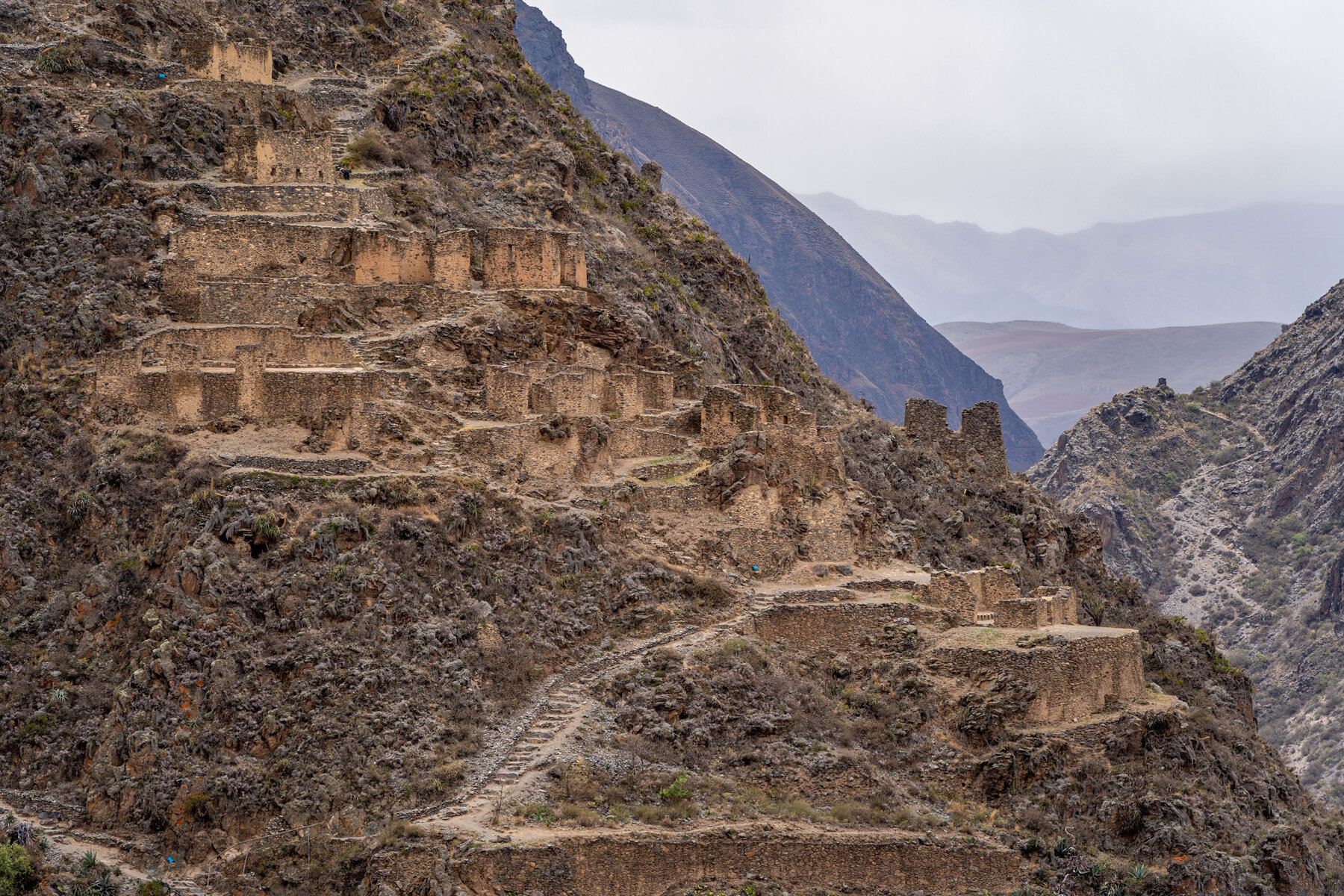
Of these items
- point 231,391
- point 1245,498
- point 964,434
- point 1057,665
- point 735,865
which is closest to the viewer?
point 735,865

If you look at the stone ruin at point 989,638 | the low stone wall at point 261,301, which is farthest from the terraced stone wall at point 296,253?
the stone ruin at point 989,638

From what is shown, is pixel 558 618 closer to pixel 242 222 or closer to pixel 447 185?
pixel 242 222

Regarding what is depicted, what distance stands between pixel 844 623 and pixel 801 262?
218 feet

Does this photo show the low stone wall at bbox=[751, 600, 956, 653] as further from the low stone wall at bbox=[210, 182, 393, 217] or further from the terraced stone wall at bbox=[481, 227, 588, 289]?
the low stone wall at bbox=[210, 182, 393, 217]

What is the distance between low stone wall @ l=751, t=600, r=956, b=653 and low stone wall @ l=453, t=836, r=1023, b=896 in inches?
216

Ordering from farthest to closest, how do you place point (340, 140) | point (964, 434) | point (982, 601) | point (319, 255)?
point (964, 434) → point (340, 140) → point (319, 255) → point (982, 601)

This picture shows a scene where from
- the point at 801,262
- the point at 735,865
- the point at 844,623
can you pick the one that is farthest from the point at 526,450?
the point at 801,262

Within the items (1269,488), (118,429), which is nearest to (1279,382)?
(1269,488)

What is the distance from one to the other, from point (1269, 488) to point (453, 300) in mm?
68713

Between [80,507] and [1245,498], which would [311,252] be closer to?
[80,507]

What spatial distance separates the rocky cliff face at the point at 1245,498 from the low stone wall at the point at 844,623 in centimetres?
4559

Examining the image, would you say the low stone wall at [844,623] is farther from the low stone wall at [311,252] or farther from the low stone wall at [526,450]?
the low stone wall at [311,252]

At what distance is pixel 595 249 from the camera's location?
46688mm

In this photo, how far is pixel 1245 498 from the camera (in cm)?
9394
